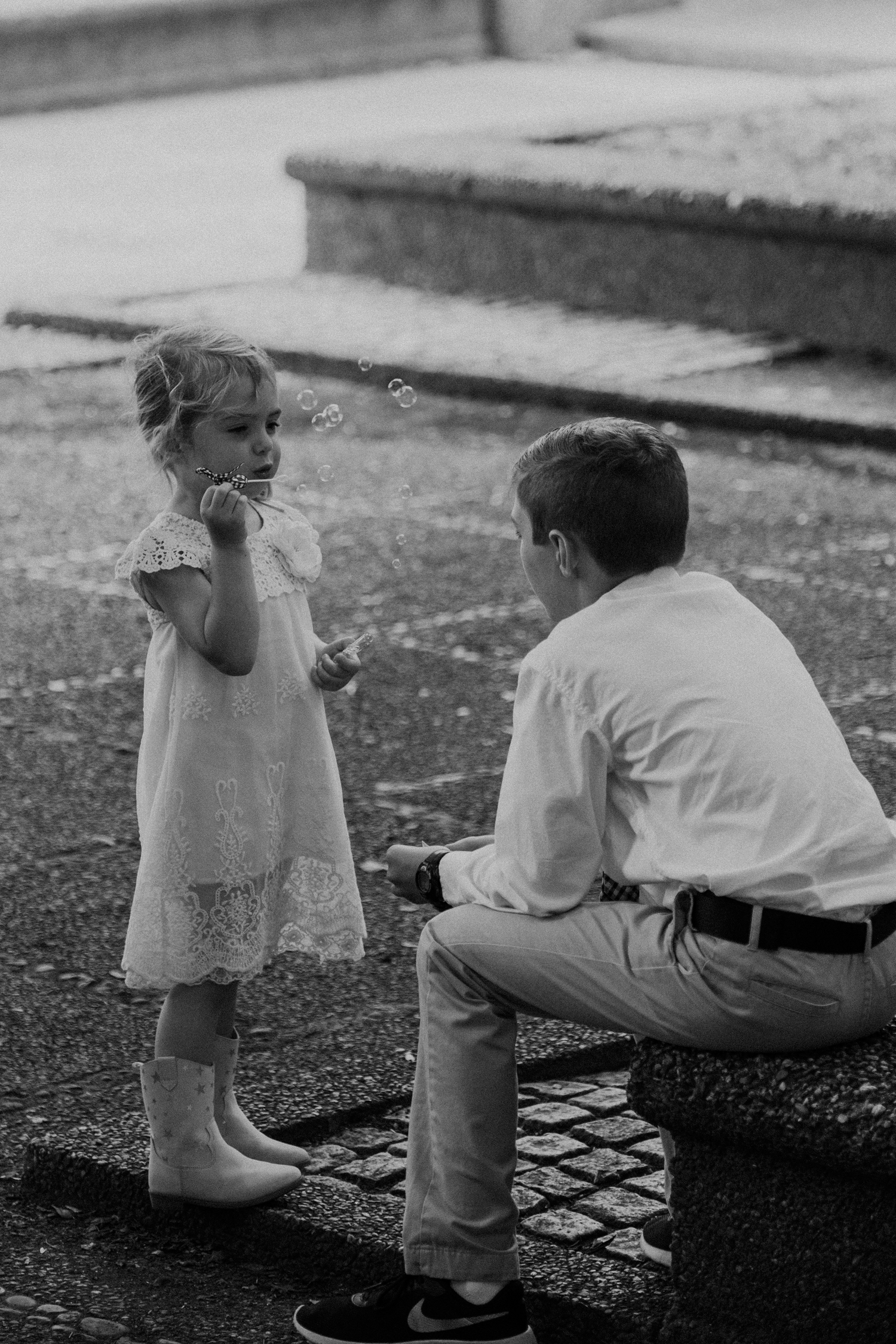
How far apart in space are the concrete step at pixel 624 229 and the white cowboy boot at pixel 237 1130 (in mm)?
7599

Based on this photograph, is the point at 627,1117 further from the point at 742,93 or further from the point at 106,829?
the point at 742,93

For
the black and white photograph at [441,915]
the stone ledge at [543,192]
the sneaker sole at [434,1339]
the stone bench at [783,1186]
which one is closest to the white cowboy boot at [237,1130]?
the black and white photograph at [441,915]

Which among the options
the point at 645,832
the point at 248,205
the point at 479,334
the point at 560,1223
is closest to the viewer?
the point at 645,832

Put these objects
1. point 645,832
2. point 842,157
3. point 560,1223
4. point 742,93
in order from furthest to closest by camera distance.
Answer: point 742,93 < point 842,157 < point 560,1223 < point 645,832

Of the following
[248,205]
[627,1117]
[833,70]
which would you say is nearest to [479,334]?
[248,205]

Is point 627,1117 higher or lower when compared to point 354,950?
lower

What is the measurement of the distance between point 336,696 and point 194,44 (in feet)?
62.4

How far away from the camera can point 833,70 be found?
78.8 feet

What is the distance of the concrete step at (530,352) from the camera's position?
9.72 metres

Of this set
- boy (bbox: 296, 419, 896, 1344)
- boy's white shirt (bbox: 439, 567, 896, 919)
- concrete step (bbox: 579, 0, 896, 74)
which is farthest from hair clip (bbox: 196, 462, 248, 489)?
concrete step (bbox: 579, 0, 896, 74)

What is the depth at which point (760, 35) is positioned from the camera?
25.9 metres

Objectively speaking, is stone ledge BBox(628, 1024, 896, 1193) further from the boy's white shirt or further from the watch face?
the watch face

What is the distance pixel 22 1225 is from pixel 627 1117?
0.96 meters

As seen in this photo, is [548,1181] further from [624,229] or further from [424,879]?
[624,229]
